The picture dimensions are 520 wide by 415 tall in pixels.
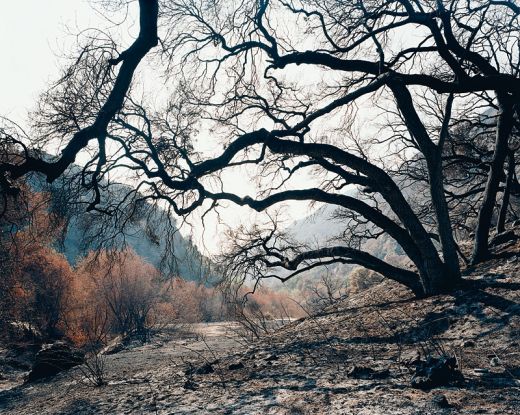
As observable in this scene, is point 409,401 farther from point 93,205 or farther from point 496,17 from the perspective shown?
point 496,17

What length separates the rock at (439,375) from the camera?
411 centimetres

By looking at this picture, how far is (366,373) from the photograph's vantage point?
4.89m

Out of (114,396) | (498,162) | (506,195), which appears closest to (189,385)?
(114,396)

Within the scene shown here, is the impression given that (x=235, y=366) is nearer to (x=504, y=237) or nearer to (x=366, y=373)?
(x=366, y=373)

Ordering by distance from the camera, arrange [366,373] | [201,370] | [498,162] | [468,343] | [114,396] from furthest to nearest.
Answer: [498,162], [201,370], [114,396], [468,343], [366,373]

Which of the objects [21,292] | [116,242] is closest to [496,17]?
[116,242]

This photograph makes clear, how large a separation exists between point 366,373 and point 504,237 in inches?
292

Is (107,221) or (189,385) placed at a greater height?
(107,221)

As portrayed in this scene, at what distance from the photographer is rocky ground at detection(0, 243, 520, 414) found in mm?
3998

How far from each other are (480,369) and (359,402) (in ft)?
4.75

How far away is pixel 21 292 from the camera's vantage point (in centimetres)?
2177

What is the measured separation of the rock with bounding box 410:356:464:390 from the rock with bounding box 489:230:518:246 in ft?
23.9

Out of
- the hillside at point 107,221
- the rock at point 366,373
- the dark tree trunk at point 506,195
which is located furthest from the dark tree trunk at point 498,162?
the hillside at point 107,221

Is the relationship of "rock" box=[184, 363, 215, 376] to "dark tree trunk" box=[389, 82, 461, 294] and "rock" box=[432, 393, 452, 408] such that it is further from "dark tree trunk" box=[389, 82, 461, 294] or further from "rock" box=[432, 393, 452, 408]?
"dark tree trunk" box=[389, 82, 461, 294]
